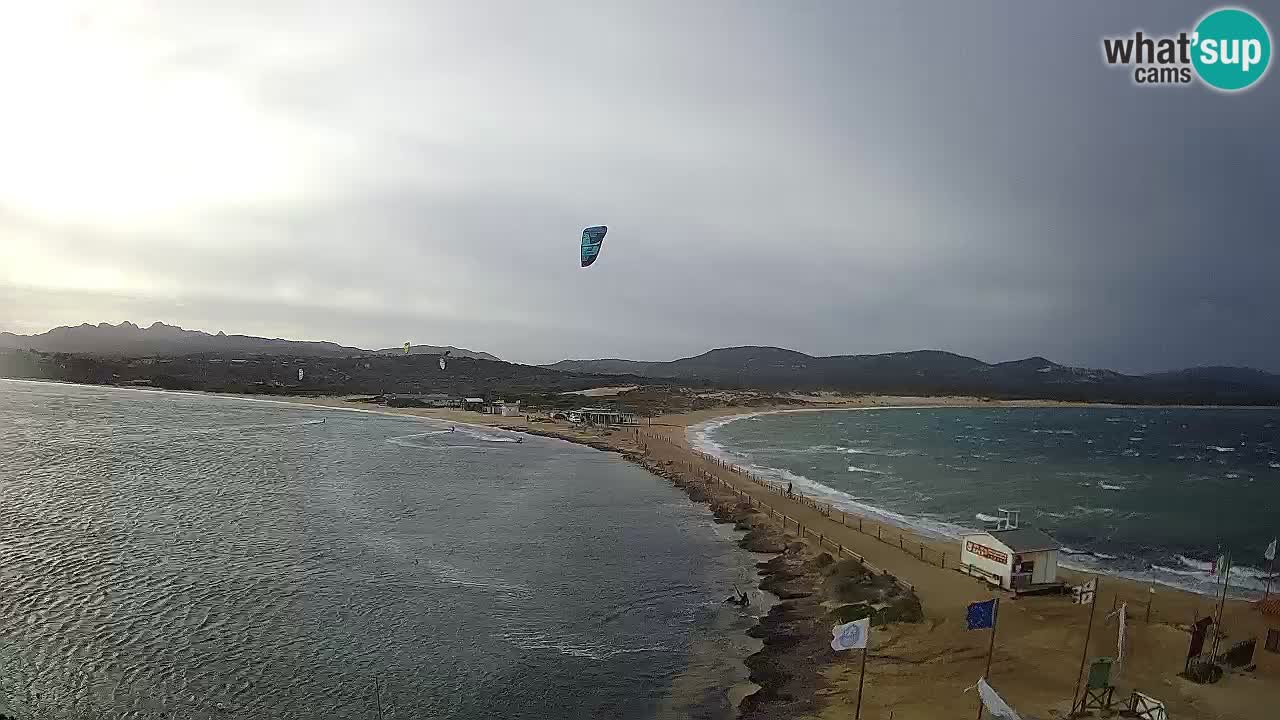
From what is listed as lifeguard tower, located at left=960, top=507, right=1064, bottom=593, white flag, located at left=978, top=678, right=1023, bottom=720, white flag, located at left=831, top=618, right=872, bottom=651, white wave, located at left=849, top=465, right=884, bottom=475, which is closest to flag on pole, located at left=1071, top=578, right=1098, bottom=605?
lifeguard tower, located at left=960, top=507, right=1064, bottom=593

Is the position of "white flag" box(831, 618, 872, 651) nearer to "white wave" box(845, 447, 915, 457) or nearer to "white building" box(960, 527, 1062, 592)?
"white building" box(960, 527, 1062, 592)

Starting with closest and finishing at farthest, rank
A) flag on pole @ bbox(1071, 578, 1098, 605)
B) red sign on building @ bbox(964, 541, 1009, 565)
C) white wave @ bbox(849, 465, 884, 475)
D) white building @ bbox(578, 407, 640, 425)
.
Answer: flag on pole @ bbox(1071, 578, 1098, 605) → red sign on building @ bbox(964, 541, 1009, 565) → white wave @ bbox(849, 465, 884, 475) → white building @ bbox(578, 407, 640, 425)

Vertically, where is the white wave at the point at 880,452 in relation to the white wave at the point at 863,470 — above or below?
above

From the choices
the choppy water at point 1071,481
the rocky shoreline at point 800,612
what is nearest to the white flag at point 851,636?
the rocky shoreline at point 800,612

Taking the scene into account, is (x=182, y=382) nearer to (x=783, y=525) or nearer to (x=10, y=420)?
(x=10, y=420)

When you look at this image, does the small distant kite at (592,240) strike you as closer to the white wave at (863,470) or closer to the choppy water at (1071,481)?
the choppy water at (1071,481)

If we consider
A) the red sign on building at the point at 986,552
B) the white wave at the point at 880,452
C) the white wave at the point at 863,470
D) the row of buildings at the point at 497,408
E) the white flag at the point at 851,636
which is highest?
the row of buildings at the point at 497,408

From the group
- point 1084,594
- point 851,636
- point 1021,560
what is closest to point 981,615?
point 851,636
